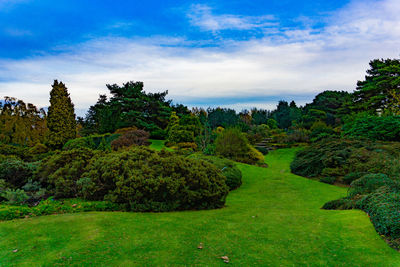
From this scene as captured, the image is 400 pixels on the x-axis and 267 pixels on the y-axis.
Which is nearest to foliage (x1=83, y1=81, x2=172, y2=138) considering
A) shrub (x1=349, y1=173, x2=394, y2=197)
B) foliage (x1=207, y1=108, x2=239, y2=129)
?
foliage (x1=207, y1=108, x2=239, y2=129)

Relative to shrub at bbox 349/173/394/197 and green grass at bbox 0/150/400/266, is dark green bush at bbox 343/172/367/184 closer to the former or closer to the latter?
shrub at bbox 349/173/394/197

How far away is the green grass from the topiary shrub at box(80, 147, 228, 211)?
663 mm

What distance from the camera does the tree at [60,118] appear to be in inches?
832

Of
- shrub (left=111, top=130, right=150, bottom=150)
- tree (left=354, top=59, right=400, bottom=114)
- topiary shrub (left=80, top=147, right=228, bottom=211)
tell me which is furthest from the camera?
tree (left=354, top=59, right=400, bottom=114)

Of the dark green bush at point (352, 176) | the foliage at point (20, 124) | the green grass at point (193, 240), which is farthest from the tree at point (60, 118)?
the dark green bush at point (352, 176)

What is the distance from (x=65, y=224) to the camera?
4195mm

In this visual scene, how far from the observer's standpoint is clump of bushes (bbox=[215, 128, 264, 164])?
683 inches

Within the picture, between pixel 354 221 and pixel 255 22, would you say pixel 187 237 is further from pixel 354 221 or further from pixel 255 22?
pixel 255 22

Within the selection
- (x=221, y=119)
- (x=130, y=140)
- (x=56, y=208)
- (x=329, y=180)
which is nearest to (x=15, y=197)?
(x=56, y=208)

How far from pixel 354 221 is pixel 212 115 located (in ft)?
132

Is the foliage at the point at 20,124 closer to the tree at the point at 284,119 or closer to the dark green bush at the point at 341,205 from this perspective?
the dark green bush at the point at 341,205

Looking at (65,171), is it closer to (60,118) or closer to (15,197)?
(15,197)

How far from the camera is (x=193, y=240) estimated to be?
3.83 metres

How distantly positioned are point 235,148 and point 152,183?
12.3 m
